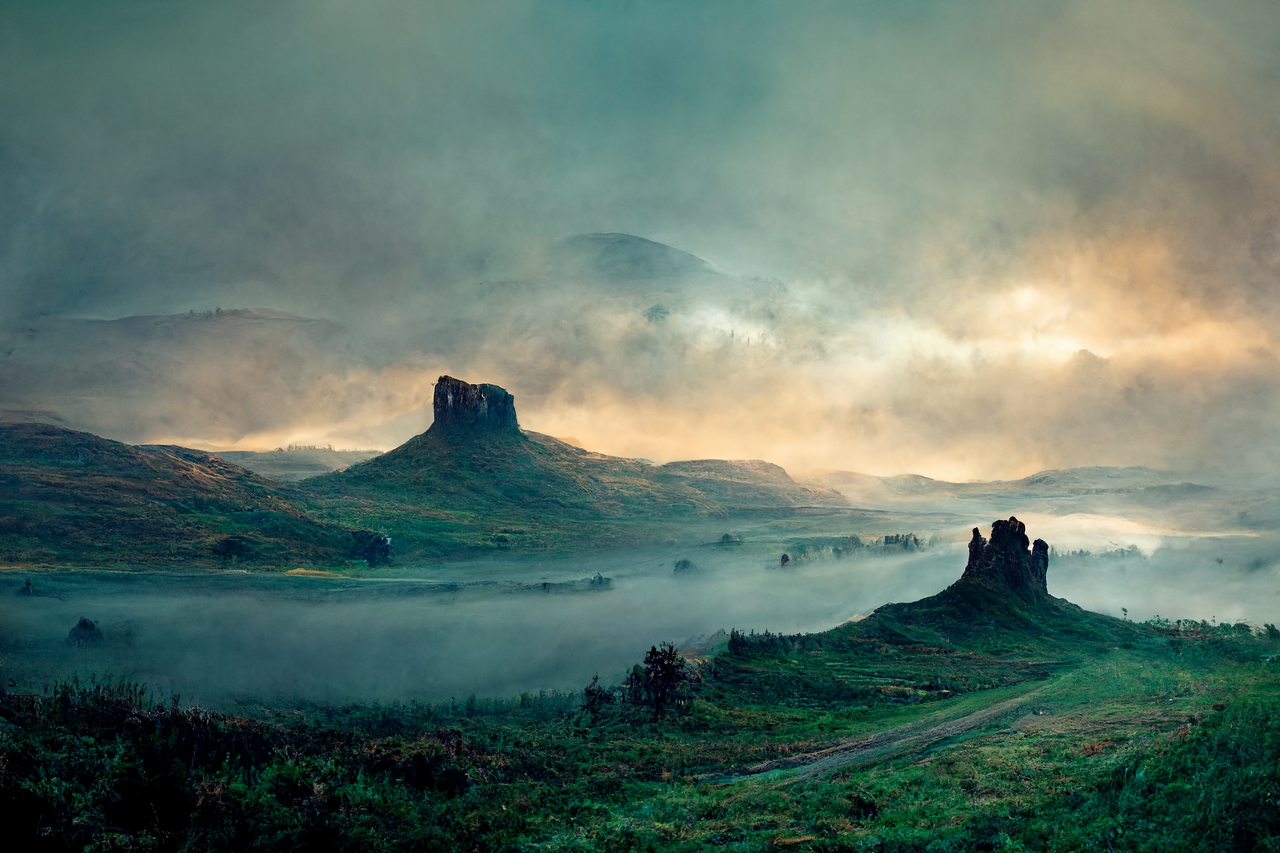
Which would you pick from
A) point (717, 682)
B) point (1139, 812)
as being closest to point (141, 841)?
point (1139, 812)

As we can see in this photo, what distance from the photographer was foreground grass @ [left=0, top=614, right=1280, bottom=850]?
43719 millimetres

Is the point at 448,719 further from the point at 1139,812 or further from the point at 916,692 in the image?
the point at 1139,812

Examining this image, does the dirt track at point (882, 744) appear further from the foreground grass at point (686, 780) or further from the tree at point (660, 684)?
the tree at point (660, 684)

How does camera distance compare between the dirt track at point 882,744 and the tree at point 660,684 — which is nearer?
the dirt track at point 882,744

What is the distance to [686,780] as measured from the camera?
78250mm

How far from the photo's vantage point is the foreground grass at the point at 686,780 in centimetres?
4372

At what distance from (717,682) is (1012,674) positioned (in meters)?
64.0

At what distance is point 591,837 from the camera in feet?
184

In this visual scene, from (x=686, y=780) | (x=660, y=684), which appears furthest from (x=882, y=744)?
(x=660, y=684)

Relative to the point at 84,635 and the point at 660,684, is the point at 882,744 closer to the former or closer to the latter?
the point at 660,684

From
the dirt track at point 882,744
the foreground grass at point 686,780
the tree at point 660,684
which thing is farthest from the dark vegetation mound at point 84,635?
the dirt track at point 882,744

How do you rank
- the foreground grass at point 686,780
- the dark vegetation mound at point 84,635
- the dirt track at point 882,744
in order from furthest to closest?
the dark vegetation mound at point 84,635 → the dirt track at point 882,744 → the foreground grass at point 686,780

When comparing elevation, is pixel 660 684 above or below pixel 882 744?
below

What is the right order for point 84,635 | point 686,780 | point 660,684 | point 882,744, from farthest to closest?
point 84,635
point 660,684
point 882,744
point 686,780
